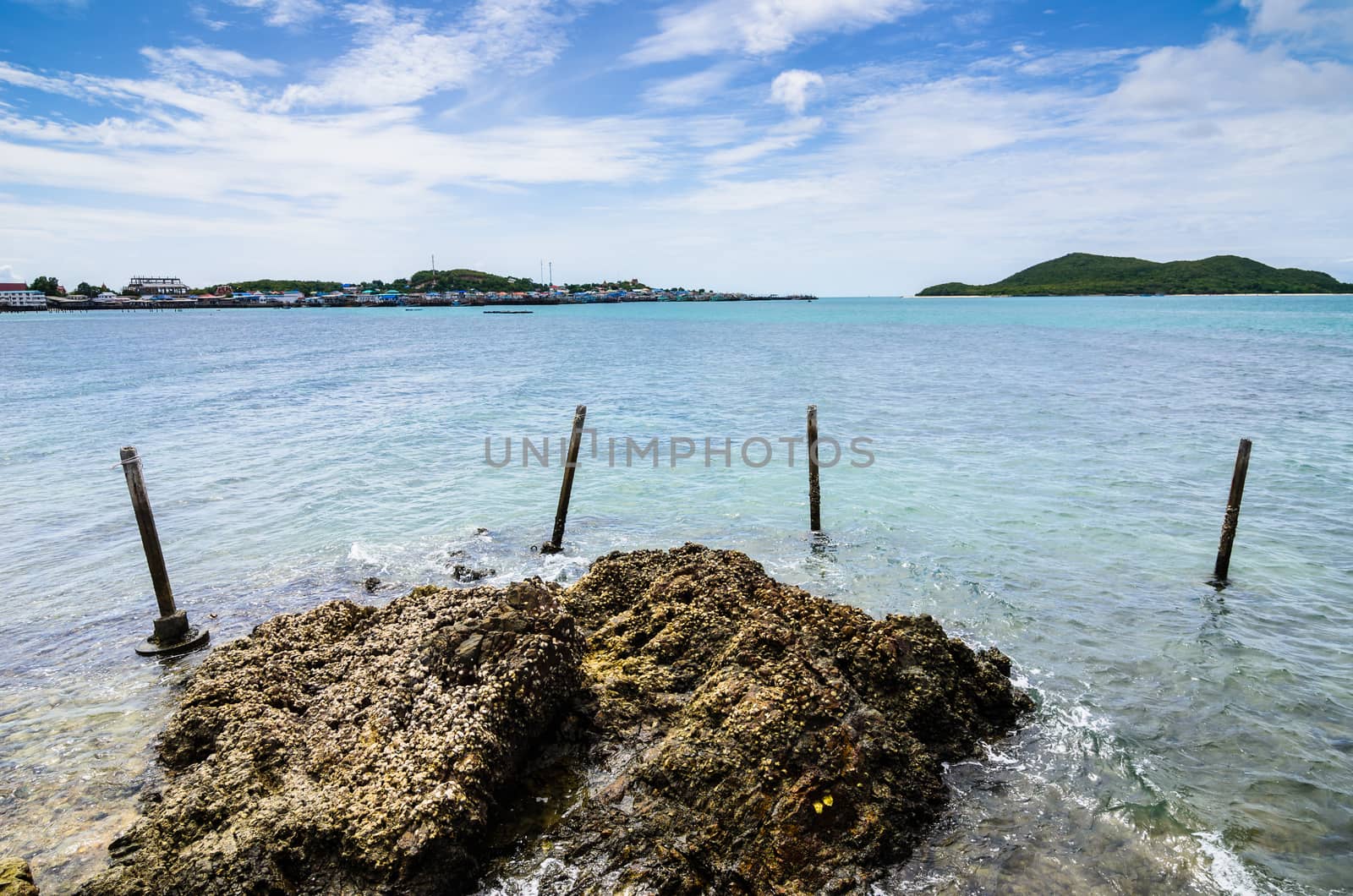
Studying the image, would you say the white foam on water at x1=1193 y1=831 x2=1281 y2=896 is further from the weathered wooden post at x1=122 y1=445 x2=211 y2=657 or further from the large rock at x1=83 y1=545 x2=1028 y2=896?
the weathered wooden post at x1=122 y1=445 x2=211 y2=657

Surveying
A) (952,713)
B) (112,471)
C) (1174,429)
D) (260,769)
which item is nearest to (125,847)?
(260,769)

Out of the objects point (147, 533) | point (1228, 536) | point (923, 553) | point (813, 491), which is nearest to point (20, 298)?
point (147, 533)

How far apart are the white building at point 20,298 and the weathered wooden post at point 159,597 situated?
212728 millimetres

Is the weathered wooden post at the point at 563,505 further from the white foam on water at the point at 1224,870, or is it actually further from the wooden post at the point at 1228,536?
the wooden post at the point at 1228,536

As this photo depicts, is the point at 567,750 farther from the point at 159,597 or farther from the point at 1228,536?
the point at 1228,536

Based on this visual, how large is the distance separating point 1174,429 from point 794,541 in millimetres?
17774

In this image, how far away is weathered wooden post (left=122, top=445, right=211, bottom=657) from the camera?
970cm

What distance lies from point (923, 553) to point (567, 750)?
8.56 metres

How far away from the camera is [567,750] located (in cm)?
642

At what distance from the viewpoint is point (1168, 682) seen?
879 cm

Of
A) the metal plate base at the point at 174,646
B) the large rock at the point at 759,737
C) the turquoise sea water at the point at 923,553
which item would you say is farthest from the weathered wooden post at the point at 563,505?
the large rock at the point at 759,737

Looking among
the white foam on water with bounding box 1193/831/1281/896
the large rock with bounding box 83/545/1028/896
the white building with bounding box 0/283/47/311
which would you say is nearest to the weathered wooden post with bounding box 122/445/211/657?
the large rock with bounding box 83/545/1028/896

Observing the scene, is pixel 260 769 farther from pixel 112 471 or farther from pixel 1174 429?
pixel 1174 429

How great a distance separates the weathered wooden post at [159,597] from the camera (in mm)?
9703
